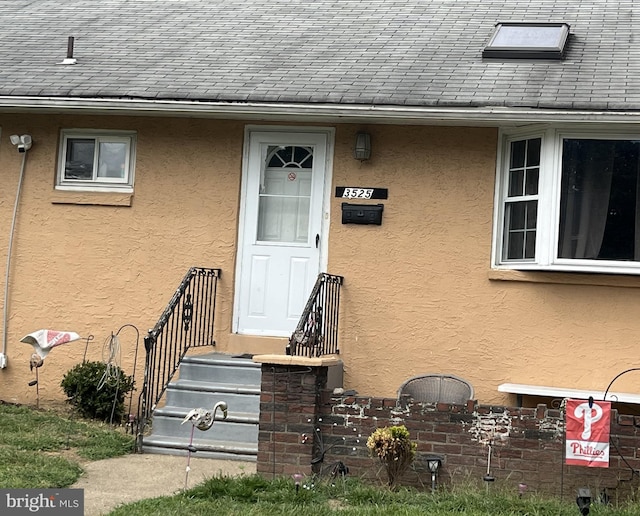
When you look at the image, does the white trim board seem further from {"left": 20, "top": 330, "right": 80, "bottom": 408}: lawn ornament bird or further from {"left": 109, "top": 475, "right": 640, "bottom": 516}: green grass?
{"left": 20, "top": 330, "right": 80, "bottom": 408}: lawn ornament bird

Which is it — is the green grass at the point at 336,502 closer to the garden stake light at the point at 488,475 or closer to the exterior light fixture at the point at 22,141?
the garden stake light at the point at 488,475

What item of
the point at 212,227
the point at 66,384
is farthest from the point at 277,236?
the point at 66,384

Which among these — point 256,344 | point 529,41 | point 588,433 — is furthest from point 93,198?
point 588,433

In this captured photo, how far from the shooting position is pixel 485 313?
9.00 meters

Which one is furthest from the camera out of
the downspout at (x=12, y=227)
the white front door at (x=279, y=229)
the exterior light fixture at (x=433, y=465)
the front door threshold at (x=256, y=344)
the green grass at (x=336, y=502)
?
the downspout at (x=12, y=227)

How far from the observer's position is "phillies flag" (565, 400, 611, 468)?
666cm

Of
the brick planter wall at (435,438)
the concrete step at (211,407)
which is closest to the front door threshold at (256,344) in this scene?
the concrete step at (211,407)

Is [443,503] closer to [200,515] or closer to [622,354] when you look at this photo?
[200,515]

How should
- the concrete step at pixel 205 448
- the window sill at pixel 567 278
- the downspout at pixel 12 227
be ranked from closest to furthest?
the concrete step at pixel 205 448 < the window sill at pixel 567 278 < the downspout at pixel 12 227

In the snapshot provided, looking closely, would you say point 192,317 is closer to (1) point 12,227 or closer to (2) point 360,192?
(2) point 360,192

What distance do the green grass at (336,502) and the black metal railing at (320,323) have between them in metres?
1.29

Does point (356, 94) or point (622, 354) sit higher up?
point (356, 94)

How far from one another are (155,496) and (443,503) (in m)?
2.04

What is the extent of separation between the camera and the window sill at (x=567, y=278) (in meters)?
8.58
